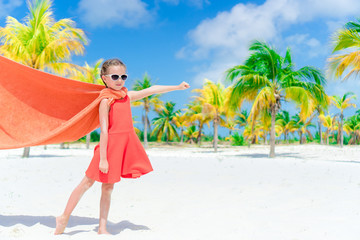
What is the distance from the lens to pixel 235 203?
5.09m

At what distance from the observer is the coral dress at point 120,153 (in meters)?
3.26

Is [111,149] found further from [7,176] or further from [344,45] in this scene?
[344,45]

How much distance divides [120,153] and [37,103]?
1.30m

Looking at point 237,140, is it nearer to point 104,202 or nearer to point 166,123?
point 166,123

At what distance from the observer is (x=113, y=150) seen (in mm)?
3264

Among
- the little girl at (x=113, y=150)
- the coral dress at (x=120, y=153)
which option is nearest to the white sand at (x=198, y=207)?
the little girl at (x=113, y=150)

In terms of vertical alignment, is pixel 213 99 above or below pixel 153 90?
above

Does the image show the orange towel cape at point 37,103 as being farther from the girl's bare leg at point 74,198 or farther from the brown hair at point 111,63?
the girl's bare leg at point 74,198

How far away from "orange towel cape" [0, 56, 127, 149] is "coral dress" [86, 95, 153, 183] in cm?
43

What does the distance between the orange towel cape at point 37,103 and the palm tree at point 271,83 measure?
12.9 meters

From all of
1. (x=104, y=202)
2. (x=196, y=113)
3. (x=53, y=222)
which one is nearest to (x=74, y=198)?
(x=104, y=202)

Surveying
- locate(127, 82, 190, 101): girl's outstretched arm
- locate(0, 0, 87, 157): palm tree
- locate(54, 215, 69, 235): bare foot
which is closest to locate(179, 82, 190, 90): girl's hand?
locate(127, 82, 190, 101): girl's outstretched arm

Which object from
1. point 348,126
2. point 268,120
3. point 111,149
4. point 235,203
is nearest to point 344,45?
point 268,120

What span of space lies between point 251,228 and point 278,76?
14.4 meters
